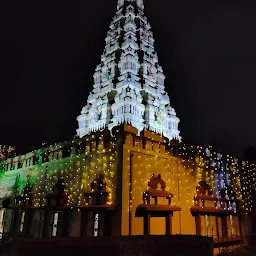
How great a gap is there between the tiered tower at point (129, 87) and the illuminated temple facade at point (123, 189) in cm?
2121

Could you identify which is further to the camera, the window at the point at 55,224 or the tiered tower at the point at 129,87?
the tiered tower at the point at 129,87

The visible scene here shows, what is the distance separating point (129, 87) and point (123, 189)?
27641 millimetres

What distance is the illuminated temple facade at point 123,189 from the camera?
13.2 metres

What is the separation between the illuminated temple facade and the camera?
13.2 m

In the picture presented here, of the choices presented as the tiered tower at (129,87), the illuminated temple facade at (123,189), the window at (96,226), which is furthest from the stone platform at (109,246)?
the tiered tower at (129,87)

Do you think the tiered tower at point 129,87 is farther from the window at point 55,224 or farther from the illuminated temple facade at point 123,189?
the window at point 55,224

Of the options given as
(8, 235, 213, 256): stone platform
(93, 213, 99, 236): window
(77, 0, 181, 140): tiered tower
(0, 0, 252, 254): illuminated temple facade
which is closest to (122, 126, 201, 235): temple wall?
(0, 0, 252, 254): illuminated temple facade

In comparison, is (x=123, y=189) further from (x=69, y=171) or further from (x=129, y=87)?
(x=129, y=87)

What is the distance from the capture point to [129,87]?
38969mm

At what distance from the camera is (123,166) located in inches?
522

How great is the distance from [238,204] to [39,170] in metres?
13.8

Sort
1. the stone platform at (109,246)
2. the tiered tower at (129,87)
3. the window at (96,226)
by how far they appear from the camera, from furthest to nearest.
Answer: the tiered tower at (129,87), the window at (96,226), the stone platform at (109,246)

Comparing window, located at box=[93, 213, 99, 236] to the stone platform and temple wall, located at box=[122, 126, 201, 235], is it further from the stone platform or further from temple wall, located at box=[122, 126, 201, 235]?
the stone platform

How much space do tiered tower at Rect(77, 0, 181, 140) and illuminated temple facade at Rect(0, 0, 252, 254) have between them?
2121cm
